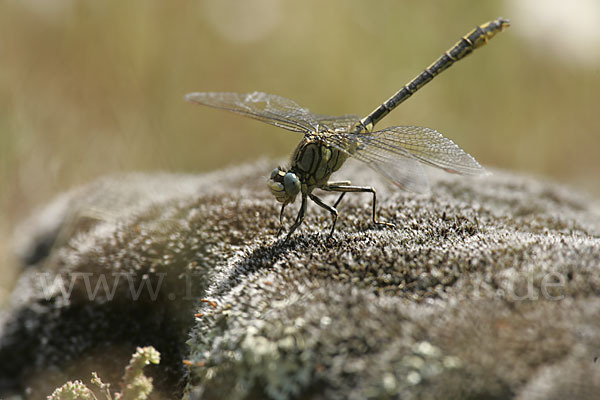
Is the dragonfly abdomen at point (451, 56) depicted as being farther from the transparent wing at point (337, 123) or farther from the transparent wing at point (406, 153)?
the transparent wing at point (406, 153)

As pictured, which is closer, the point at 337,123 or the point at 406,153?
the point at 406,153

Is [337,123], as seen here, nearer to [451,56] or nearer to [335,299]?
[451,56]

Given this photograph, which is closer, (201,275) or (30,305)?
(201,275)

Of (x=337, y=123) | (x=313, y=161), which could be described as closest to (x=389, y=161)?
(x=313, y=161)

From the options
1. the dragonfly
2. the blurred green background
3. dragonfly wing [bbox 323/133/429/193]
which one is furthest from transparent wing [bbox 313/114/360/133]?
the blurred green background

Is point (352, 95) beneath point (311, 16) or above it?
beneath

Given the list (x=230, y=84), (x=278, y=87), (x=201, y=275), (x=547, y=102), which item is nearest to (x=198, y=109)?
(x=230, y=84)

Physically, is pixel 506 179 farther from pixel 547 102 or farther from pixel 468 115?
pixel 547 102
